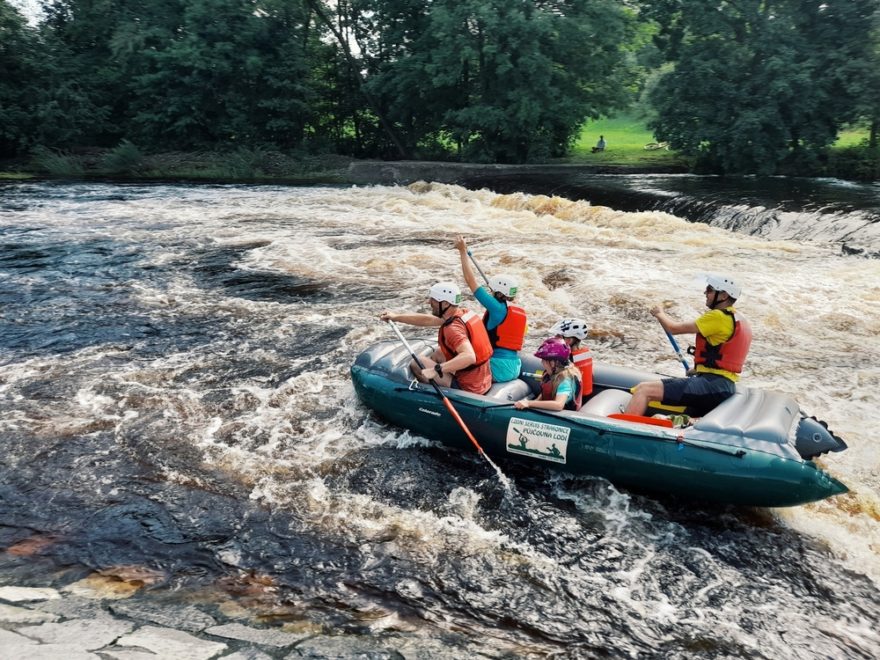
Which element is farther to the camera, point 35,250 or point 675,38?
point 675,38

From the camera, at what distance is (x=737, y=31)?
21.3m

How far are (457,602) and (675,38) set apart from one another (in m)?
22.4

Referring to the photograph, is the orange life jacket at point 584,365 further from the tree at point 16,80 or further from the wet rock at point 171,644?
the tree at point 16,80

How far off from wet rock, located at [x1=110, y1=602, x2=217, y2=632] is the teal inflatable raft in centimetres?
246

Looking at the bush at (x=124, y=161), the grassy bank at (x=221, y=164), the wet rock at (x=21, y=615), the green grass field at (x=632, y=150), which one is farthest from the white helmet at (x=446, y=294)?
the bush at (x=124, y=161)

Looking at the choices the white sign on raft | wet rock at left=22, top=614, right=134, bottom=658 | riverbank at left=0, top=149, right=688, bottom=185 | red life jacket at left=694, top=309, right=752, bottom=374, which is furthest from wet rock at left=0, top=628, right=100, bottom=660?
riverbank at left=0, top=149, right=688, bottom=185

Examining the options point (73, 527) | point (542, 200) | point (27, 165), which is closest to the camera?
point (73, 527)

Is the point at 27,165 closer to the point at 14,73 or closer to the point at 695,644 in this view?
the point at 14,73

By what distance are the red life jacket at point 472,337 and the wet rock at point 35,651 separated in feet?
11.1

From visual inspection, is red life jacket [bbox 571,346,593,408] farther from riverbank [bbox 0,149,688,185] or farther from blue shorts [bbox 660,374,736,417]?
riverbank [bbox 0,149,688,185]

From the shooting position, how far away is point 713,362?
5.50 metres

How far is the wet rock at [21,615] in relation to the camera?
10.8ft

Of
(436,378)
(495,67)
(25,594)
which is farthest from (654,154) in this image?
(25,594)

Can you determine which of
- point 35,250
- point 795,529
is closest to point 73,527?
point 795,529
